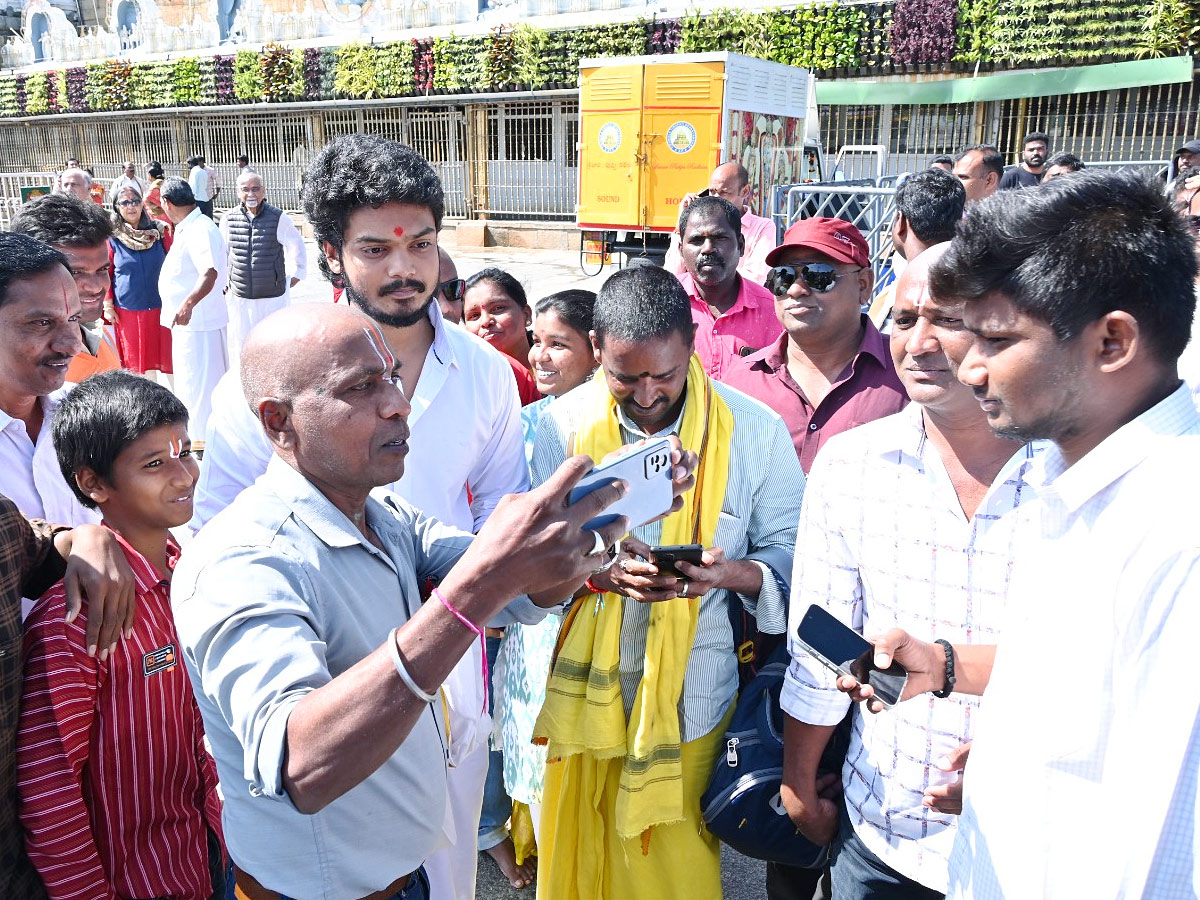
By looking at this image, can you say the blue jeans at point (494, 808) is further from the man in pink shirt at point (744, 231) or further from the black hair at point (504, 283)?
the man in pink shirt at point (744, 231)

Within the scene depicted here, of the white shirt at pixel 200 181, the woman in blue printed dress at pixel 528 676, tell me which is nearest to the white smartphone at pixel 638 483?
the woman in blue printed dress at pixel 528 676

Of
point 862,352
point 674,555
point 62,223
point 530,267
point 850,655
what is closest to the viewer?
point 850,655

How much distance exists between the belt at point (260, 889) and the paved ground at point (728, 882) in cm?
141

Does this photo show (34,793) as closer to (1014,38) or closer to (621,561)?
(621,561)

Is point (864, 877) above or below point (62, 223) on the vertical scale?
below

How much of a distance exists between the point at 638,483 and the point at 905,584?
710mm

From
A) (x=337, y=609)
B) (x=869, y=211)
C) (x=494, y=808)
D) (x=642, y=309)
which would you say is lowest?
(x=494, y=808)

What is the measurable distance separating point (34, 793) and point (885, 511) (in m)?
1.79

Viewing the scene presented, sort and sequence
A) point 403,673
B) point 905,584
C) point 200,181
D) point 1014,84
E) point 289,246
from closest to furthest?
point 403,673 → point 905,584 → point 289,246 → point 1014,84 → point 200,181

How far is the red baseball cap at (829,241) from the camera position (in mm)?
3080

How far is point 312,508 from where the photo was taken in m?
1.45

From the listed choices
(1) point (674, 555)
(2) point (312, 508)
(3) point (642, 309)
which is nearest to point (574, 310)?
(3) point (642, 309)

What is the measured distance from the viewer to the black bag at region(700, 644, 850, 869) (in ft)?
6.81

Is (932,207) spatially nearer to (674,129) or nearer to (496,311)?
(496,311)
